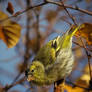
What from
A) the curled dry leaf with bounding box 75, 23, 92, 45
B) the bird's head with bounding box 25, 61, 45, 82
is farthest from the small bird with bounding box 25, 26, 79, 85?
the curled dry leaf with bounding box 75, 23, 92, 45

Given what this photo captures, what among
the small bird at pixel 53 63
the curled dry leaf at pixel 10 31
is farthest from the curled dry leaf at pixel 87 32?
the curled dry leaf at pixel 10 31

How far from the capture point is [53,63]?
1.94m

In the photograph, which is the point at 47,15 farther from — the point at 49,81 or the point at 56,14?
the point at 49,81

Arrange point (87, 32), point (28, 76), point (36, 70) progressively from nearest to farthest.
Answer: point (87, 32) < point (28, 76) < point (36, 70)

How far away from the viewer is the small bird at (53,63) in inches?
72.3

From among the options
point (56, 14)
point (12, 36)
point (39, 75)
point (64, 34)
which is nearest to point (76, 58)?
point (56, 14)

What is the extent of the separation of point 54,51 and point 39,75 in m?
0.28

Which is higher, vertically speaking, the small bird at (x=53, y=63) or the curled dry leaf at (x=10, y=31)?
the curled dry leaf at (x=10, y=31)

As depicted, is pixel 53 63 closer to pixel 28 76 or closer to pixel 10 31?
pixel 28 76

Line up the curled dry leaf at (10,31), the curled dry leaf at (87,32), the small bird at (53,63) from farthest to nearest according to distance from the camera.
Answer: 1. the small bird at (53,63)
2. the curled dry leaf at (10,31)
3. the curled dry leaf at (87,32)

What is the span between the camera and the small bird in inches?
72.3

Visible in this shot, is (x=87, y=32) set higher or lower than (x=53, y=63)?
higher

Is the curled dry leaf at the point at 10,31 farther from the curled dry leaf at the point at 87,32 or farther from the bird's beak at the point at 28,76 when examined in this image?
the curled dry leaf at the point at 87,32

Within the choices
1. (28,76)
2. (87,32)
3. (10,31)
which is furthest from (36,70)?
(87,32)
